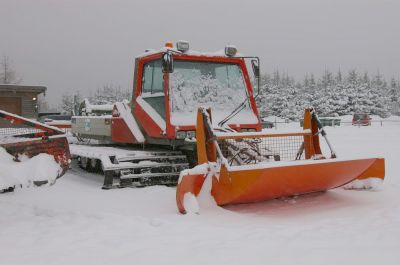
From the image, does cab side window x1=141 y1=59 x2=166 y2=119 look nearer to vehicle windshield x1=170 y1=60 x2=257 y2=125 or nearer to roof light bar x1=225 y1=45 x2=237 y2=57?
vehicle windshield x1=170 y1=60 x2=257 y2=125

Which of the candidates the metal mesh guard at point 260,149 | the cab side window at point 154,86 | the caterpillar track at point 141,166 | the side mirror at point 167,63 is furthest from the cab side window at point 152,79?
the metal mesh guard at point 260,149

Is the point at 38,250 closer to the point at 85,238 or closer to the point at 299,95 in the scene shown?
the point at 85,238

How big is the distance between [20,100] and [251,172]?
20.7m

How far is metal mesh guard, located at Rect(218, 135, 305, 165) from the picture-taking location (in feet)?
24.4

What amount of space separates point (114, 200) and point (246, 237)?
2.70 metres

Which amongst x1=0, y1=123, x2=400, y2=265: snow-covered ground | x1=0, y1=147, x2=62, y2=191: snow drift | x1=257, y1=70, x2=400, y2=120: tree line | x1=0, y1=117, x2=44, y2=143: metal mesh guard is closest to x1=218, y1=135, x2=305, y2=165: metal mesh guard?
x1=0, y1=123, x2=400, y2=265: snow-covered ground

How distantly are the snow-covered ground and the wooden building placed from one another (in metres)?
17.3

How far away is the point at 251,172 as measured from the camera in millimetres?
5816

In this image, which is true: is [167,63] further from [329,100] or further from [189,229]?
[329,100]

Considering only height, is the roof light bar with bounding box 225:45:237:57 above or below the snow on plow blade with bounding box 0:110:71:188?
above

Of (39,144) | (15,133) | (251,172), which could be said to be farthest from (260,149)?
(15,133)

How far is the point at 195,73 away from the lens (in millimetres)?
Answer: 8547

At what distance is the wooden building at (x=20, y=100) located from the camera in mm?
23516

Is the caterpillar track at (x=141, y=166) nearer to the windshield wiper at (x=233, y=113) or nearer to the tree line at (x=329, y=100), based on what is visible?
the windshield wiper at (x=233, y=113)
